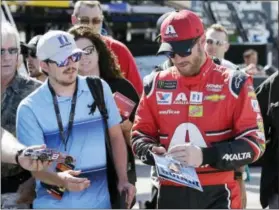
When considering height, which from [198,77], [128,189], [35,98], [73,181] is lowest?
[128,189]

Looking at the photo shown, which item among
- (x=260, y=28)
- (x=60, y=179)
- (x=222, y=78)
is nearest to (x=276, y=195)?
(x=222, y=78)

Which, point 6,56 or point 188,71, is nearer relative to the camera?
point 188,71

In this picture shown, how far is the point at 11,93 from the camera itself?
4945mm

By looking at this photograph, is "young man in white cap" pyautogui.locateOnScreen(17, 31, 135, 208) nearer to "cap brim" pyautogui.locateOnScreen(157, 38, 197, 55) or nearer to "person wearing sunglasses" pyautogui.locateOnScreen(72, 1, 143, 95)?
"cap brim" pyautogui.locateOnScreen(157, 38, 197, 55)

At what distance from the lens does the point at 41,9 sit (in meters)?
18.1

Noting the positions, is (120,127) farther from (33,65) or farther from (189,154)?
(33,65)

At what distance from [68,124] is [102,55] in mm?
1058

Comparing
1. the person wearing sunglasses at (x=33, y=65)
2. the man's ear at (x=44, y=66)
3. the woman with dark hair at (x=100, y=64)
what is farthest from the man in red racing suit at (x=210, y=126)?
the person wearing sunglasses at (x=33, y=65)

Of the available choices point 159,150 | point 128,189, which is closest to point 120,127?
point 128,189

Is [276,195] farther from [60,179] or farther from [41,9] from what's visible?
[41,9]

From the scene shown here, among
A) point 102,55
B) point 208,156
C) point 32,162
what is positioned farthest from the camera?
point 102,55

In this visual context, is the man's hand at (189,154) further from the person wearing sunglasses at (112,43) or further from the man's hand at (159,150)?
the person wearing sunglasses at (112,43)

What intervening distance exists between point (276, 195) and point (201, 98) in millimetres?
1335

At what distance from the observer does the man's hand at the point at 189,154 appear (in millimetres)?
4281
